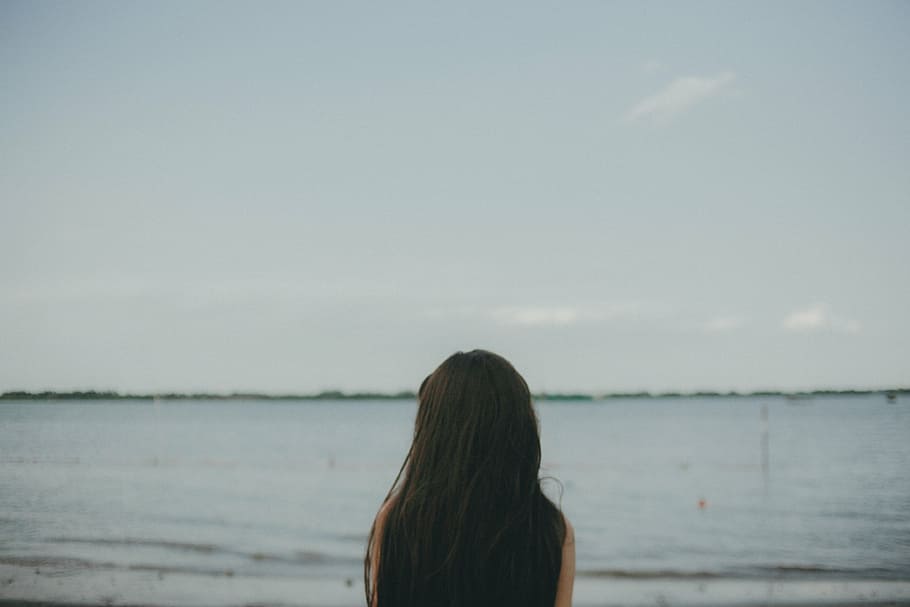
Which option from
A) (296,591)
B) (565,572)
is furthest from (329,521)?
(565,572)

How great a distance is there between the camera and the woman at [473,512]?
1.60 m

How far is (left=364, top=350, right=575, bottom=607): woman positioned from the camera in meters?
1.60

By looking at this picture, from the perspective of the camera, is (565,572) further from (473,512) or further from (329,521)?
(329,521)

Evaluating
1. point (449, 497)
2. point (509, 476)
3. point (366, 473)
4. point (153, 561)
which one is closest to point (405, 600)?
point (449, 497)

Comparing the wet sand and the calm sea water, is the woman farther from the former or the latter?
the wet sand

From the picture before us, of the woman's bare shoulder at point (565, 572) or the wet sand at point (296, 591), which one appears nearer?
the woman's bare shoulder at point (565, 572)

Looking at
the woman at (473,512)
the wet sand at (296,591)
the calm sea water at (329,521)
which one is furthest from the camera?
the calm sea water at (329,521)

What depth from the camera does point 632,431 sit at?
59875 mm

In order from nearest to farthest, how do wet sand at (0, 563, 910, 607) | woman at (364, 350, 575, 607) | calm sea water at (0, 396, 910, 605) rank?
1. woman at (364, 350, 575, 607)
2. wet sand at (0, 563, 910, 607)
3. calm sea water at (0, 396, 910, 605)

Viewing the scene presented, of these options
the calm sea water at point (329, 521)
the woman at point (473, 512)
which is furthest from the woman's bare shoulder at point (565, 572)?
the calm sea water at point (329, 521)

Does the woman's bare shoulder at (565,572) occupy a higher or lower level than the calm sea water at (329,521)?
higher

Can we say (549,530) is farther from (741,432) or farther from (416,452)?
(741,432)

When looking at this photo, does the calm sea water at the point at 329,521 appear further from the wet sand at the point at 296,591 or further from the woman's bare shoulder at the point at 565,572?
the woman's bare shoulder at the point at 565,572

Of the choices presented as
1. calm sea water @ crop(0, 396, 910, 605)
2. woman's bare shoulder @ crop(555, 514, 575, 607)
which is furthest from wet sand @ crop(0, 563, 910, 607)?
woman's bare shoulder @ crop(555, 514, 575, 607)
